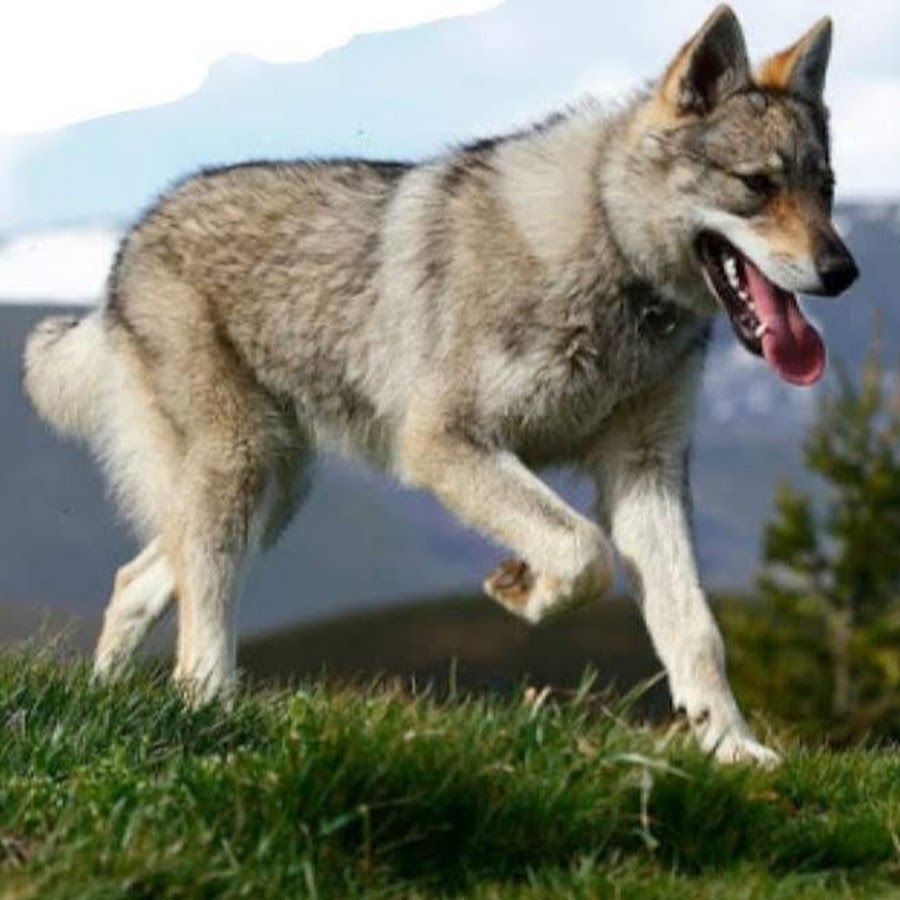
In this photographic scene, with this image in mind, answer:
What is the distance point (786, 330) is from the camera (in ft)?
23.1

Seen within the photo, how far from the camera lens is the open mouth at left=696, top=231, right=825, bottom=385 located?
7.02 m

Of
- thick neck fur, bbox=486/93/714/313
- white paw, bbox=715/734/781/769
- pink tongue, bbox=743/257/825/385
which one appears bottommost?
white paw, bbox=715/734/781/769

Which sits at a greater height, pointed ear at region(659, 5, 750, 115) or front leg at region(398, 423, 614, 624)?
pointed ear at region(659, 5, 750, 115)

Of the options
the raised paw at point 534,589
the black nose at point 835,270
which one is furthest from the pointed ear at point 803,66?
the raised paw at point 534,589

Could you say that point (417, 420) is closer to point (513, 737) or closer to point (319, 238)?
point (319, 238)

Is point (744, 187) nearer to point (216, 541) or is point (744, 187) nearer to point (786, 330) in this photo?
point (786, 330)

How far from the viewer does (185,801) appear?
4672 millimetres

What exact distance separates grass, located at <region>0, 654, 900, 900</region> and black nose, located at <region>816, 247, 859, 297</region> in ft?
5.55

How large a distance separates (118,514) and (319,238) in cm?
143

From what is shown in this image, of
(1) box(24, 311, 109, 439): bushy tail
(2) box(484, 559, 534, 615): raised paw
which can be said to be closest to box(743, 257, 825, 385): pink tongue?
(2) box(484, 559, 534, 615): raised paw

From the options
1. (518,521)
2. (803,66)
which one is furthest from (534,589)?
(803,66)

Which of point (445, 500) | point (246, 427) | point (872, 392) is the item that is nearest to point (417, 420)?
point (445, 500)

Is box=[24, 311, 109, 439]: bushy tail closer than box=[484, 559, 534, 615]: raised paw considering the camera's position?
No

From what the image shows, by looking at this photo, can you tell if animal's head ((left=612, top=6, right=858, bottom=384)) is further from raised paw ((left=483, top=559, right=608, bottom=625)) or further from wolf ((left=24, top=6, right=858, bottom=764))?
raised paw ((left=483, top=559, right=608, bottom=625))
